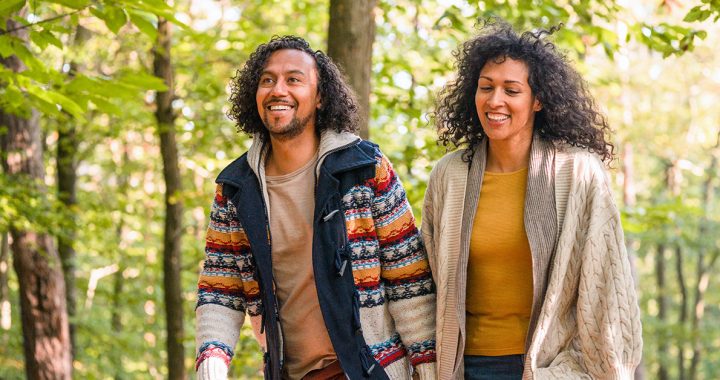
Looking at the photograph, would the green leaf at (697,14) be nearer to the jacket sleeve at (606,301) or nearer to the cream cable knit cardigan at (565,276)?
the cream cable knit cardigan at (565,276)

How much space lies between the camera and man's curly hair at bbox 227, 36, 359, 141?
335 cm

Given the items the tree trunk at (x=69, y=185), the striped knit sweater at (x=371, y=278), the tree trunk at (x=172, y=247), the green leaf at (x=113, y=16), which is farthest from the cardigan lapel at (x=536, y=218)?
the tree trunk at (x=69, y=185)

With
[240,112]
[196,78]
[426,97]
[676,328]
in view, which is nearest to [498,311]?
[240,112]

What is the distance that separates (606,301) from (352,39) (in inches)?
79.0

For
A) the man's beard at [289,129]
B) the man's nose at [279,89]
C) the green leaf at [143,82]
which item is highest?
the green leaf at [143,82]

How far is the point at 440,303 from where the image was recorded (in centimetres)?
322

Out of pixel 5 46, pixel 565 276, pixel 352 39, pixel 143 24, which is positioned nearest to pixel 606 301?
pixel 565 276

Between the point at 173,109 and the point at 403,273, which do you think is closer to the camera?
the point at 403,273

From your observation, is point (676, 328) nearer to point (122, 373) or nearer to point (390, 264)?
point (122, 373)

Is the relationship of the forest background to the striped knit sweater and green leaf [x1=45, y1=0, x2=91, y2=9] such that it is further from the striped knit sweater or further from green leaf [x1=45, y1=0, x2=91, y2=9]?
the striped knit sweater

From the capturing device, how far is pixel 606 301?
2943 millimetres

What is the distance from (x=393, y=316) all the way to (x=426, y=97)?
14.5ft

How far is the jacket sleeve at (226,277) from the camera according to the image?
326 centimetres

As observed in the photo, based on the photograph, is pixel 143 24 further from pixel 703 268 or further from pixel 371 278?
pixel 703 268
